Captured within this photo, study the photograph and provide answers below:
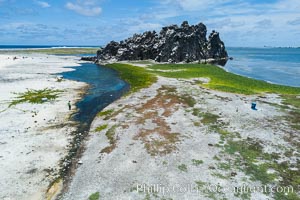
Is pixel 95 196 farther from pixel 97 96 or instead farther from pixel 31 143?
pixel 97 96

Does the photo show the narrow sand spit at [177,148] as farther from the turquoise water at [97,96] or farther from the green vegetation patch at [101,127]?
the turquoise water at [97,96]

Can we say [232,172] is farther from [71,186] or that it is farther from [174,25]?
[174,25]

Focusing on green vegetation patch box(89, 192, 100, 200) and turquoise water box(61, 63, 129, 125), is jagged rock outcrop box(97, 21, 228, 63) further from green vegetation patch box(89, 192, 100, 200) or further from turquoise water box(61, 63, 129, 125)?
green vegetation patch box(89, 192, 100, 200)

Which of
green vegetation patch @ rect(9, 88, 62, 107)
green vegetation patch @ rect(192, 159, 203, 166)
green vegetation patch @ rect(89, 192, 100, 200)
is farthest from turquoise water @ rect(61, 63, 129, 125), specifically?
green vegetation patch @ rect(89, 192, 100, 200)

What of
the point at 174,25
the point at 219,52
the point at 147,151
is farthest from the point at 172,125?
the point at 219,52

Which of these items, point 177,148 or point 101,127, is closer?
point 177,148

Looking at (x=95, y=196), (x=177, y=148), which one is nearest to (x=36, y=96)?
(x=177, y=148)

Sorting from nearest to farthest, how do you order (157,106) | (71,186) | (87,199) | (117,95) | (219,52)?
(87,199)
(71,186)
(157,106)
(117,95)
(219,52)
